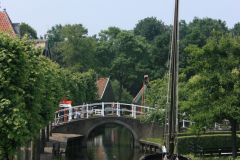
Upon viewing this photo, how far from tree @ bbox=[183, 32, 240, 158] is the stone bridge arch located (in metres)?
Answer: 15.4

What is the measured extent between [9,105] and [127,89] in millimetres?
67700

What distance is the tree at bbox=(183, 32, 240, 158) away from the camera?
1873cm

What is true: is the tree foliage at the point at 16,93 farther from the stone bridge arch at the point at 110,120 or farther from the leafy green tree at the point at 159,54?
the leafy green tree at the point at 159,54

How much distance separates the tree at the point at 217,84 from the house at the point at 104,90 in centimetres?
4445

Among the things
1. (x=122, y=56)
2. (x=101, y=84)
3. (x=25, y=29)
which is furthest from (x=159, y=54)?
(x=25, y=29)

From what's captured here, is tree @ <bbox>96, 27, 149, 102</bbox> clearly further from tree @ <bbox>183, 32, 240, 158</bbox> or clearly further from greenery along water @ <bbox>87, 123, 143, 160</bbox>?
tree @ <bbox>183, 32, 240, 158</bbox>

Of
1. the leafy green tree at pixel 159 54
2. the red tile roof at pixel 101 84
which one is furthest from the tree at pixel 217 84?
the red tile roof at pixel 101 84

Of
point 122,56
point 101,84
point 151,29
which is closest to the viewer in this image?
point 101,84

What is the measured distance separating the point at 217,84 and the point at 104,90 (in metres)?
46.2

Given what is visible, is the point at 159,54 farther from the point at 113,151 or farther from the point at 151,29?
the point at 113,151

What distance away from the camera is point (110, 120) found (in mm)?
35906

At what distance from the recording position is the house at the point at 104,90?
6475cm

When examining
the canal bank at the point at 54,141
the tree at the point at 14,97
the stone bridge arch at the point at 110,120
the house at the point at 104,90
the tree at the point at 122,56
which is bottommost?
the canal bank at the point at 54,141

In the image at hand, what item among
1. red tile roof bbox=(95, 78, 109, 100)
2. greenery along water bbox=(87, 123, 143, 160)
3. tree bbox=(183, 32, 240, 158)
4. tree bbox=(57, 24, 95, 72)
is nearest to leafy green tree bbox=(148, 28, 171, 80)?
red tile roof bbox=(95, 78, 109, 100)
